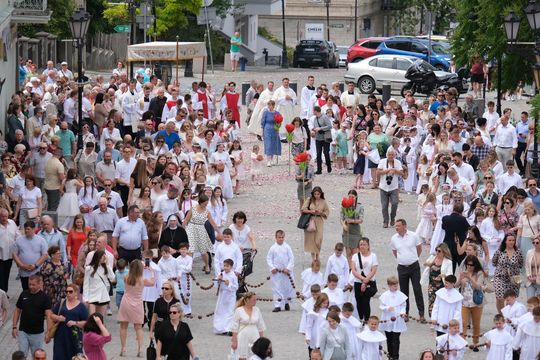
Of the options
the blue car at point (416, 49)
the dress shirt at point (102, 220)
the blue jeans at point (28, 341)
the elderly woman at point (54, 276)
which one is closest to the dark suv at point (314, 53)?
the blue car at point (416, 49)

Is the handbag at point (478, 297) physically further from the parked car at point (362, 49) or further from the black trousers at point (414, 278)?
the parked car at point (362, 49)

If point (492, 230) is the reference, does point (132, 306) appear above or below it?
below

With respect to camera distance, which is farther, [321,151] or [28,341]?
[321,151]

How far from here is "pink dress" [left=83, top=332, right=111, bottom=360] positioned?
17719 millimetres

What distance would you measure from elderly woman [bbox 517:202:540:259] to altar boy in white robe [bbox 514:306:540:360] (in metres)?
4.39

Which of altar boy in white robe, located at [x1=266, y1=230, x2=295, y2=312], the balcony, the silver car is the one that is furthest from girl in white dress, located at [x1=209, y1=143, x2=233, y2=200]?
the silver car

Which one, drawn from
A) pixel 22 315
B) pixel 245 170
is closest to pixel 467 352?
pixel 22 315

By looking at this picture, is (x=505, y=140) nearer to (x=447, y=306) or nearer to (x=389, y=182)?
(x=389, y=182)

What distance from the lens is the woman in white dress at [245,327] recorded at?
18.7 m

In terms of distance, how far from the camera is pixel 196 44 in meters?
44.5

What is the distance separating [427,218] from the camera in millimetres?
26125

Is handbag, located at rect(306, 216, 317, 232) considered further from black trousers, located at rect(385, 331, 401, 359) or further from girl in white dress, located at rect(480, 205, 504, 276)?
black trousers, located at rect(385, 331, 401, 359)

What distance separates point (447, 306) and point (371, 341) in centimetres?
178

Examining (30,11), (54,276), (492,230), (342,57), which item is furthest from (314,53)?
(54,276)
